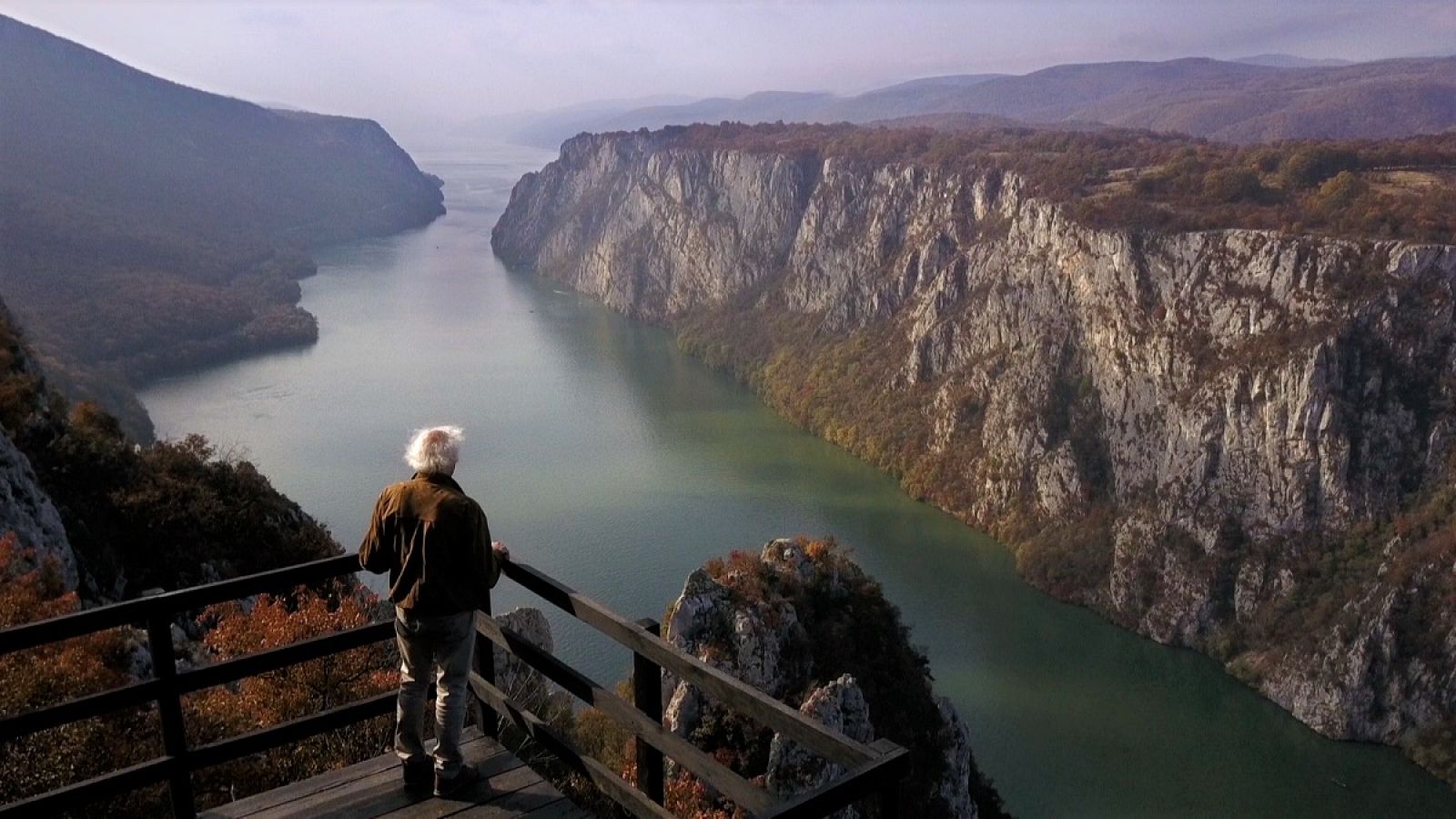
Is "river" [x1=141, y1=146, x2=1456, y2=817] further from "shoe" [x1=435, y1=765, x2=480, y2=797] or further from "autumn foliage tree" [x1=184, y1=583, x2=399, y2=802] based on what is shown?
"shoe" [x1=435, y1=765, x2=480, y2=797]

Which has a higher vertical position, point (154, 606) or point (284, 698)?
→ point (154, 606)

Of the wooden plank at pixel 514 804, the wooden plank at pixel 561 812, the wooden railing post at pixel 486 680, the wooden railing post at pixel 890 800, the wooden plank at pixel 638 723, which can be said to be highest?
the wooden railing post at pixel 890 800

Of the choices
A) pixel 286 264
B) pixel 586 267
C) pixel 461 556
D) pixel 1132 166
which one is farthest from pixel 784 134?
pixel 461 556

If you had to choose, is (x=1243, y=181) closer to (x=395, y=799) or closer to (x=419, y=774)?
(x=419, y=774)

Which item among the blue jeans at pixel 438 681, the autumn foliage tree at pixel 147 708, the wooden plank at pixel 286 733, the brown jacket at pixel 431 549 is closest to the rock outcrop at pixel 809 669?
the autumn foliage tree at pixel 147 708

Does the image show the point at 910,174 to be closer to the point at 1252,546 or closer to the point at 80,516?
the point at 1252,546

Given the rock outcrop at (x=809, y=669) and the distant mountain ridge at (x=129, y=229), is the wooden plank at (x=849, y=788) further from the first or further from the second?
the distant mountain ridge at (x=129, y=229)

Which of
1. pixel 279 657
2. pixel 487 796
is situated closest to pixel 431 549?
pixel 279 657
